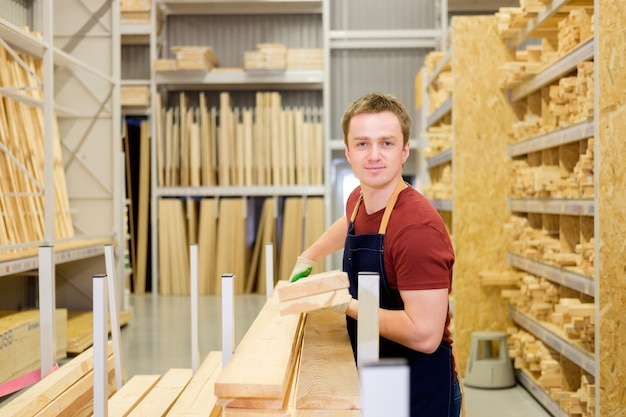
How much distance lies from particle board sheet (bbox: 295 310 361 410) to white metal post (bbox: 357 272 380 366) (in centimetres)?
14

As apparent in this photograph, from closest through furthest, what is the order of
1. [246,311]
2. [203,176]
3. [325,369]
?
1. [325,369]
2. [246,311]
3. [203,176]

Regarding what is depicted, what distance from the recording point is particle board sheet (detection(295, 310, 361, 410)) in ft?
5.96

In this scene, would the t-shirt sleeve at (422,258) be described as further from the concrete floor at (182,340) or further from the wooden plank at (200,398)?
the concrete floor at (182,340)

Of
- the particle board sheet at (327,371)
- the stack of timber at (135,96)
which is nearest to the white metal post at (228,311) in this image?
the particle board sheet at (327,371)

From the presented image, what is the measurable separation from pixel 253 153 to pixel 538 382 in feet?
21.5

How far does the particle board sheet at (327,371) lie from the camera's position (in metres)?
1.82

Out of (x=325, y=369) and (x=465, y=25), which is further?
(x=465, y=25)

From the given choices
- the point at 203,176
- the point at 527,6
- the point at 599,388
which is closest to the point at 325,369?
the point at 599,388

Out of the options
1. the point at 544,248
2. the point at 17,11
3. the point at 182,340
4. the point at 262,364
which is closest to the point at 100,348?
the point at 262,364

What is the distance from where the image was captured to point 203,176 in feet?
34.0

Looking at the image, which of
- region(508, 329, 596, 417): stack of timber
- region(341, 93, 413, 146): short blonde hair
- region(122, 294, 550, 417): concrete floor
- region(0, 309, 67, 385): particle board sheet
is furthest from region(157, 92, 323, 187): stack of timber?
region(341, 93, 413, 146): short blonde hair

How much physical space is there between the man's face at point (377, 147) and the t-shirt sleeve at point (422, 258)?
0.25 metres

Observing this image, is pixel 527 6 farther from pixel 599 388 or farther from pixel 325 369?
pixel 325 369

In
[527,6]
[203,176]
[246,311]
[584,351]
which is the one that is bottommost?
[246,311]
